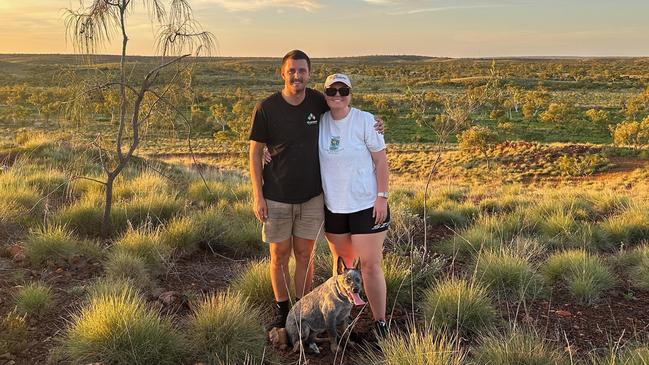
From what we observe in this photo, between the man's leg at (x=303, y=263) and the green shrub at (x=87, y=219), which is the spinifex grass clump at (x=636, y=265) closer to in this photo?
the man's leg at (x=303, y=263)

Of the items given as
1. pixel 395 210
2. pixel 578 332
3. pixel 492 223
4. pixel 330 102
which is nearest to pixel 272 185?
pixel 330 102

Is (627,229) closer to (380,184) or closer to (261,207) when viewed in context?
(380,184)

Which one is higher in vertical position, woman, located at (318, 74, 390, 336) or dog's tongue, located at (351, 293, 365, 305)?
woman, located at (318, 74, 390, 336)

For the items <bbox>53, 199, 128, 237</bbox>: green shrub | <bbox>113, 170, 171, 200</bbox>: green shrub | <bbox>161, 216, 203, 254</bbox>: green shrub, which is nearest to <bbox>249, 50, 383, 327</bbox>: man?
<bbox>161, 216, 203, 254</bbox>: green shrub

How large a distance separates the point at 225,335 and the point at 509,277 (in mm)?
3236

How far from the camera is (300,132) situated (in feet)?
13.7

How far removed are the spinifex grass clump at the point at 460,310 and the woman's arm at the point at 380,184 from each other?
1.16 metres

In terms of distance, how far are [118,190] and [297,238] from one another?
6.08m

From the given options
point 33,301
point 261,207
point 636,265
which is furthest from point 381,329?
point 636,265

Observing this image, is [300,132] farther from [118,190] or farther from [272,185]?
[118,190]

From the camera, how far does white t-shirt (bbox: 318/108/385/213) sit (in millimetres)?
4059

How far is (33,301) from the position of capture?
4.80 meters

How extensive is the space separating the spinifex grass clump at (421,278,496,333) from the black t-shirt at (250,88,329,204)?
162cm

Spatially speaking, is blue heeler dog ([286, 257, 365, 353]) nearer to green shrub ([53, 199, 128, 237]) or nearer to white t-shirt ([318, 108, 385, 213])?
white t-shirt ([318, 108, 385, 213])
